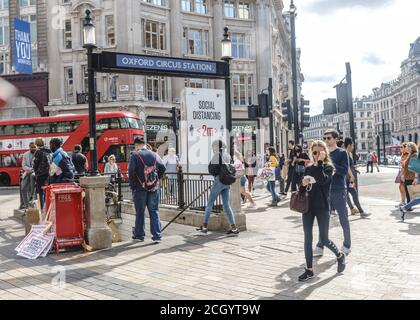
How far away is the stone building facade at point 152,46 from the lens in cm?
3142

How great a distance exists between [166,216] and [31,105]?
90.2ft

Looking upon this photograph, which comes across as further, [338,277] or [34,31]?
[34,31]

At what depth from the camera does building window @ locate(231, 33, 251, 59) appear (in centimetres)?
3803

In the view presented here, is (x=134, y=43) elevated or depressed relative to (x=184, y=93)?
elevated

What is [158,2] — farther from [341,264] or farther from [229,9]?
[341,264]

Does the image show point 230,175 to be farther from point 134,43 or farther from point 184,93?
point 134,43

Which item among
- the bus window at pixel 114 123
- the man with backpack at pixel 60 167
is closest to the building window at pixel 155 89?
the bus window at pixel 114 123

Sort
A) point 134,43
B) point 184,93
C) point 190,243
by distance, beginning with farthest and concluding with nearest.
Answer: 1. point 134,43
2. point 184,93
3. point 190,243

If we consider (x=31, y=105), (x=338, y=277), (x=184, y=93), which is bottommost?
(x=338, y=277)

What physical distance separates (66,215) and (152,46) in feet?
90.1

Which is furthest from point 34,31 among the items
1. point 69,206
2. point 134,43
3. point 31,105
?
point 69,206

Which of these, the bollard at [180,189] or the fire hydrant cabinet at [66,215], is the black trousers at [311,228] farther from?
the bollard at [180,189]

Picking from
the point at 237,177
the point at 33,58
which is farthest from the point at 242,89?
the point at 237,177
